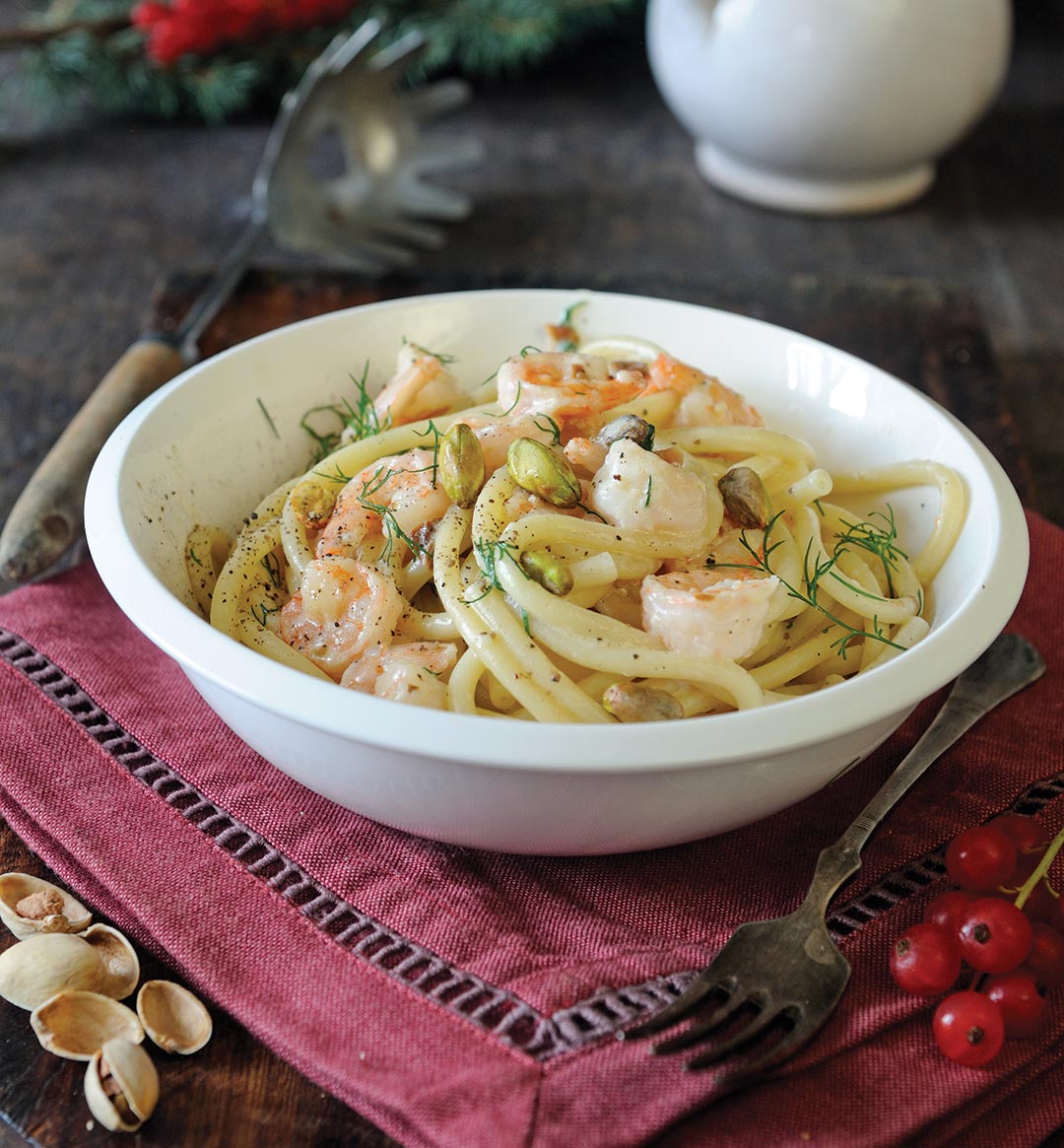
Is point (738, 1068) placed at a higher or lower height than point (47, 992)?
lower

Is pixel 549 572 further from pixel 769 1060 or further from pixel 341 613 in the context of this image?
pixel 769 1060

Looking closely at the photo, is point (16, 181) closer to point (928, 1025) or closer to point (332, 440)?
point (332, 440)

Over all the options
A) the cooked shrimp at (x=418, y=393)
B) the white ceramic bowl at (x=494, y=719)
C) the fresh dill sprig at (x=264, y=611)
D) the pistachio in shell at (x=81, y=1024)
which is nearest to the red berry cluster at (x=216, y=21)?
the white ceramic bowl at (x=494, y=719)

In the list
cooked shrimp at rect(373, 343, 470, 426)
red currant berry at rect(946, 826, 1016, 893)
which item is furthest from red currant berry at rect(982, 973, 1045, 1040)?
cooked shrimp at rect(373, 343, 470, 426)

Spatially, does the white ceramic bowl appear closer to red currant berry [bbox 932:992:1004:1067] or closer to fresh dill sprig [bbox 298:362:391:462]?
fresh dill sprig [bbox 298:362:391:462]

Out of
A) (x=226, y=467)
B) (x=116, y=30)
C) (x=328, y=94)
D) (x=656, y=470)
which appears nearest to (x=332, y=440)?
(x=226, y=467)

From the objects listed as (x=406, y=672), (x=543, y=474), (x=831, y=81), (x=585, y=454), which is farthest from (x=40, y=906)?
(x=831, y=81)
